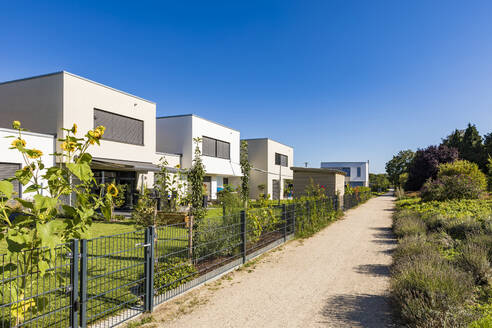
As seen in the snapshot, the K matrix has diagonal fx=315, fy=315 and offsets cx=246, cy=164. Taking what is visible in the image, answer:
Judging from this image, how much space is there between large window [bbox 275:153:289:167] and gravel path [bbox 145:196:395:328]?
28556 mm

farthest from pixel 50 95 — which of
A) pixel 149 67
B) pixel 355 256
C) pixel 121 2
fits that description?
pixel 355 256

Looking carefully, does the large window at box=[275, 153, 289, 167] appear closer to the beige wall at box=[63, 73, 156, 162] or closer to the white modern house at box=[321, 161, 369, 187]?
the beige wall at box=[63, 73, 156, 162]

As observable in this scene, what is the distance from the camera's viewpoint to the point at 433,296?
Answer: 3980 millimetres

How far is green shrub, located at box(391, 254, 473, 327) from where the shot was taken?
3.56 m

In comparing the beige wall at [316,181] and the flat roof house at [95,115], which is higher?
the flat roof house at [95,115]

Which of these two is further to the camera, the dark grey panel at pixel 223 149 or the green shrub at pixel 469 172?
the dark grey panel at pixel 223 149

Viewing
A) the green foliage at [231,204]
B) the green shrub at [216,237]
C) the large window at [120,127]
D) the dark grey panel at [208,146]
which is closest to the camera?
the green shrub at [216,237]

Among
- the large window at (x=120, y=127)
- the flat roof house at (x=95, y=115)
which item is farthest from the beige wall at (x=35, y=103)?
the large window at (x=120, y=127)

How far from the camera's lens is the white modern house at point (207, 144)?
930 inches

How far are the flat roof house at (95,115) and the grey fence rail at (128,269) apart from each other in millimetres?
9375

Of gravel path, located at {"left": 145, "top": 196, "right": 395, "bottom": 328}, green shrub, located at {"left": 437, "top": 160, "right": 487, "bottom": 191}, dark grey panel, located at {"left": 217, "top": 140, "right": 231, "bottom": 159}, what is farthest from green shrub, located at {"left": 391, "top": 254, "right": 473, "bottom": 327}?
dark grey panel, located at {"left": 217, "top": 140, "right": 231, "bottom": 159}

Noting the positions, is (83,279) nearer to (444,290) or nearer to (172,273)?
(172,273)

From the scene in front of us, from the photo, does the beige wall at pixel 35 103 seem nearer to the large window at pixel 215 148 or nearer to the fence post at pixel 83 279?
the large window at pixel 215 148

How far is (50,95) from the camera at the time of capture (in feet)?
49.1
